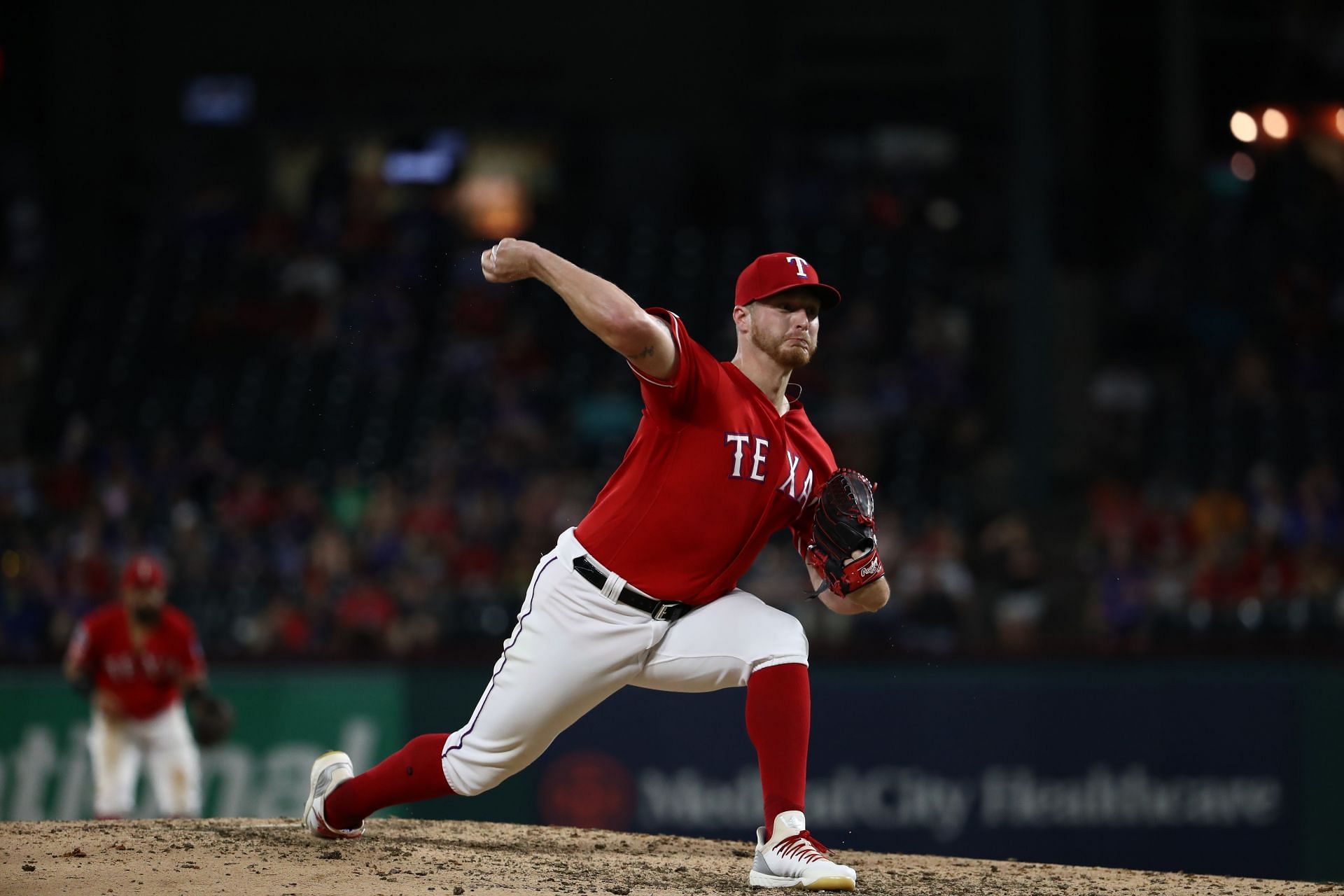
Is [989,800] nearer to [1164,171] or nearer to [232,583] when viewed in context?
[232,583]

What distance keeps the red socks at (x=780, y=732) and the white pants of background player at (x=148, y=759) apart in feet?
18.2

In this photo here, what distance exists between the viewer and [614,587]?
4.70 metres

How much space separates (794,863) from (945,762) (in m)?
5.01

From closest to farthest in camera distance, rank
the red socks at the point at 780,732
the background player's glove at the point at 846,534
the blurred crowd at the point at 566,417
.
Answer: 1. the red socks at the point at 780,732
2. the background player's glove at the point at 846,534
3. the blurred crowd at the point at 566,417

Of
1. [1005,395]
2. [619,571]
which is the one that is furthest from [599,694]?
[1005,395]

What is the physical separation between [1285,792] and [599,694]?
5956mm

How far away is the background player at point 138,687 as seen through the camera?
918 cm

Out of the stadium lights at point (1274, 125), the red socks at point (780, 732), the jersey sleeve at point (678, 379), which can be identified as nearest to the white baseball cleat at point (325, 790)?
the red socks at point (780, 732)

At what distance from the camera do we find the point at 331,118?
21.6 meters

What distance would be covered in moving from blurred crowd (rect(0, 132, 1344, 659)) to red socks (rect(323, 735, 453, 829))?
15.5 feet

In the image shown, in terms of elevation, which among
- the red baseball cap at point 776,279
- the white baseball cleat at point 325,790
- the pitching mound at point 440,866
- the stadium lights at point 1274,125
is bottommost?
the pitching mound at point 440,866

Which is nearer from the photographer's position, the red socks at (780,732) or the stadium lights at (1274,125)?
the red socks at (780,732)

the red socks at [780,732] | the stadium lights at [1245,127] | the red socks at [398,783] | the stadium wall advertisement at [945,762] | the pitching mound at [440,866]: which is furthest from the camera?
the stadium lights at [1245,127]

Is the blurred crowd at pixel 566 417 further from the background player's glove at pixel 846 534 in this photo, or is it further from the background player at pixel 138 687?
the background player's glove at pixel 846 534
